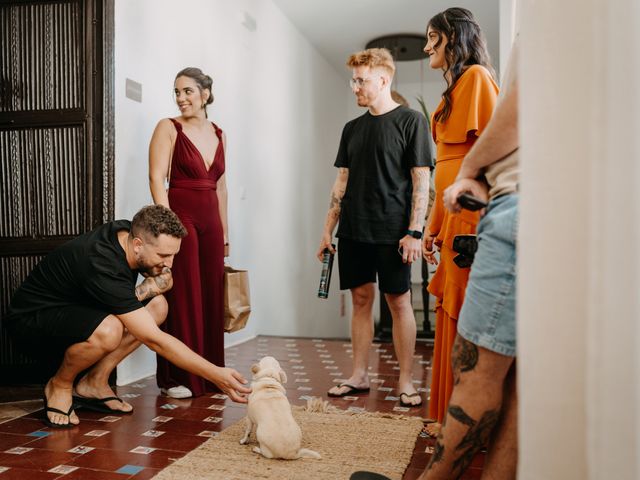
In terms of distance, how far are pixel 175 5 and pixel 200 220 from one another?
1.66 metres

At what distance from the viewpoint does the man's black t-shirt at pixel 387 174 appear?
2.88m

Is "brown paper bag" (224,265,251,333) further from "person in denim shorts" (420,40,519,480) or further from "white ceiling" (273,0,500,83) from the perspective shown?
"white ceiling" (273,0,500,83)

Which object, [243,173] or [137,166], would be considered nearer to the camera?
[137,166]

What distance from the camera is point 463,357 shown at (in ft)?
4.49

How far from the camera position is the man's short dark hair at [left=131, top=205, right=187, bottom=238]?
244 cm

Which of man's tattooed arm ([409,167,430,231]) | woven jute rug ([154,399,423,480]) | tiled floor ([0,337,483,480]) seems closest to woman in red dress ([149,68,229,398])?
tiled floor ([0,337,483,480])

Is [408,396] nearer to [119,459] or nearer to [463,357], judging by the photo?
[119,459]

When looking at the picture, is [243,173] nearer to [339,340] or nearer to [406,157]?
[339,340]

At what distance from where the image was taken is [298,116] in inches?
255

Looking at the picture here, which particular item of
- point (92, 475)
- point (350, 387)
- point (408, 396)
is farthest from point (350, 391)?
point (92, 475)

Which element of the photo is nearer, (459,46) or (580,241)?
(580,241)

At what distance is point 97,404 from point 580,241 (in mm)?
2285

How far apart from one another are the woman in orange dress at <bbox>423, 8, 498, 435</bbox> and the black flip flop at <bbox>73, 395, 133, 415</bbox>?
133cm

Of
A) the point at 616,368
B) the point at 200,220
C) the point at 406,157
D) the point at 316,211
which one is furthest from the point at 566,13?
the point at 316,211
